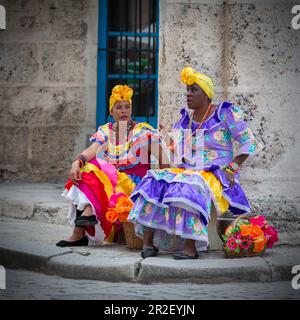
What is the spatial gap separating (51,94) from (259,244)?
443cm

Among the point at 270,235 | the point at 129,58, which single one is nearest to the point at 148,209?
the point at 270,235

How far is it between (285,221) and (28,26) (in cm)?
447

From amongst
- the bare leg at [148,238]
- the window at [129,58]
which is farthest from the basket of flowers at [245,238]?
the window at [129,58]

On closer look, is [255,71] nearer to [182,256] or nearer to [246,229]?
[246,229]

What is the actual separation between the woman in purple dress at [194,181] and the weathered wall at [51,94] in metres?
3.42

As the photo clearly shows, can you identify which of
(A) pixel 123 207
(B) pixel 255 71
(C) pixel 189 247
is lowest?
(C) pixel 189 247

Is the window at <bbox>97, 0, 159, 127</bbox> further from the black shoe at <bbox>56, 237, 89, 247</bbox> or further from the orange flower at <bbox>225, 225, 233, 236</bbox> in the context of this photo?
the orange flower at <bbox>225, 225, 233, 236</bbox>

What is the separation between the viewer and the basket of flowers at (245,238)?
228 inches

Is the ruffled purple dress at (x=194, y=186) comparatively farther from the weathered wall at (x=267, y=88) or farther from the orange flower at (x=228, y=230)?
the weathered wall at (x=267, y=88)

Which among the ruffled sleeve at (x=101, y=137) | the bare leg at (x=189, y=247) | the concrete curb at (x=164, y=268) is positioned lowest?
the concrete curb at (x=164, y=268)

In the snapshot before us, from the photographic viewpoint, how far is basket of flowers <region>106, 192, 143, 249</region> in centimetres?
614

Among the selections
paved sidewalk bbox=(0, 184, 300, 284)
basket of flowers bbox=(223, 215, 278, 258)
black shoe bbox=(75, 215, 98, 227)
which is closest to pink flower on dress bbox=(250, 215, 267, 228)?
basket of flowers bbox=(223, 215, 278, 258)

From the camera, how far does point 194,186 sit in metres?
5.70

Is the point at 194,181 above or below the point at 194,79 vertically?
below
